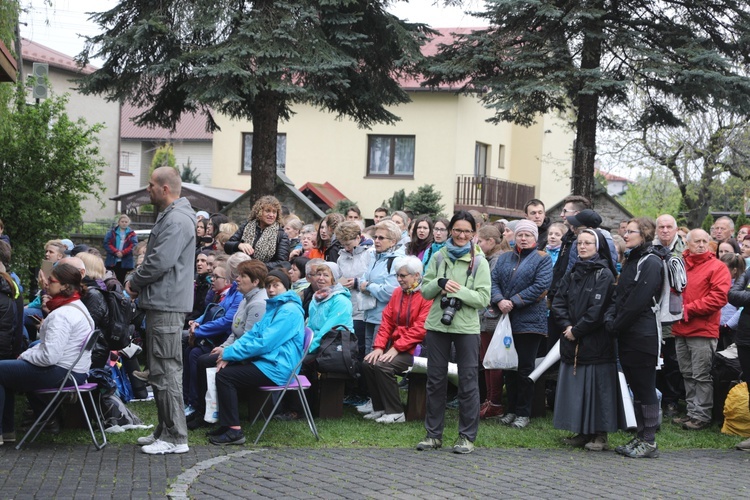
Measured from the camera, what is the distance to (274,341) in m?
8.56

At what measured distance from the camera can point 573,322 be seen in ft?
28.9

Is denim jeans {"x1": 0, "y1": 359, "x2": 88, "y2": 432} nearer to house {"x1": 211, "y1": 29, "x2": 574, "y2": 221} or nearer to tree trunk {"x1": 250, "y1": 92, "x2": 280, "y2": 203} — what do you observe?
tree trunk {"x1": 250, "y1": 92, "x2": 280, "y2": 203}

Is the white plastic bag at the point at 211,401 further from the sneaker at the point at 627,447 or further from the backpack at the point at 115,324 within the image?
the sneaker at the point at 627,447

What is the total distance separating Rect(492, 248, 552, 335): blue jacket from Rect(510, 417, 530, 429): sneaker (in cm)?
93

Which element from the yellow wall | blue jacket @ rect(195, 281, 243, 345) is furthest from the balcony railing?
blue jacket @ rect(195, 281, 243, 345)

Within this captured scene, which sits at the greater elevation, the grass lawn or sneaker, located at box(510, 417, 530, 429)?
sneaker, located at box(510, 417, 530, 429)

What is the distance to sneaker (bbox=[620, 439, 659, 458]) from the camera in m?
8.46

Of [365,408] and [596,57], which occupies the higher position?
[596,57]

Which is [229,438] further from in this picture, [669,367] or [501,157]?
[501,157]

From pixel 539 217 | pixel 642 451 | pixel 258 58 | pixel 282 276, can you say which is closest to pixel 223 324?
pixel 282 276

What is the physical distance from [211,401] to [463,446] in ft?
7.89

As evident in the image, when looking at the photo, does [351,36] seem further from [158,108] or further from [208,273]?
[208,273]

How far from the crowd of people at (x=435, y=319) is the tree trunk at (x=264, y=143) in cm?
750

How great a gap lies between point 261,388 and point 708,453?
435 centimetres
